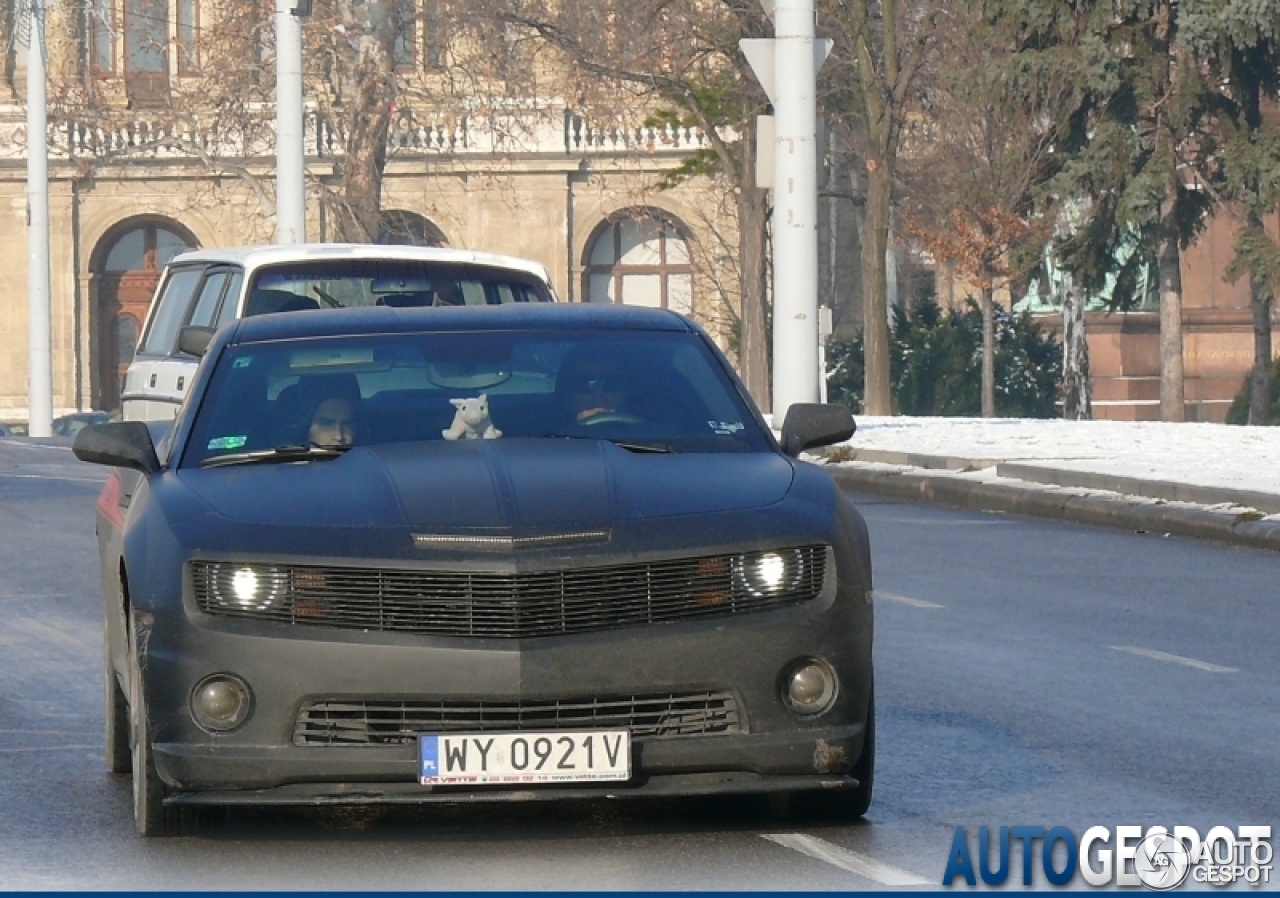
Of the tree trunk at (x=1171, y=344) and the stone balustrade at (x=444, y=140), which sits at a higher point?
the stone balustrade at (x=444, y=140)

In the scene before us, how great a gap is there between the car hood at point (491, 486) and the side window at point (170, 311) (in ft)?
34.9

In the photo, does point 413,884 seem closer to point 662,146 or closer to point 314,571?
point 314,571

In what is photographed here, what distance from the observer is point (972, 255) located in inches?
1884

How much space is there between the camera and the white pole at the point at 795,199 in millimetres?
29062

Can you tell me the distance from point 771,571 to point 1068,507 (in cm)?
1339

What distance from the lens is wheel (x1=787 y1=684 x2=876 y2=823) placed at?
8.27 meters

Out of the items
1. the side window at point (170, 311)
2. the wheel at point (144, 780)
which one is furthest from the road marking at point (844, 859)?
the side window at point (170, 311)

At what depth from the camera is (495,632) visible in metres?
7.74

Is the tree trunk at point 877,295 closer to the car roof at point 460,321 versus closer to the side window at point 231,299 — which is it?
the side window at point 231,299

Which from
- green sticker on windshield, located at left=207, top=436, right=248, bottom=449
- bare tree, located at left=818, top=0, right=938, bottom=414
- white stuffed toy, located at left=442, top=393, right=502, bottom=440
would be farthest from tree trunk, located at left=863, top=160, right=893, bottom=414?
green sticker on windshield, located at left=207, top=436, right=248, bottom=449

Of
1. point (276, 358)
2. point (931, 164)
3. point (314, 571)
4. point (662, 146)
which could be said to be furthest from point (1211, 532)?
point (662, 146)

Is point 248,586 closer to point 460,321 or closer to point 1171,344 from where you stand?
point 460,321

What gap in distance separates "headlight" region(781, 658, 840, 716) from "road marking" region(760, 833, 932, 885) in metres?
0.37

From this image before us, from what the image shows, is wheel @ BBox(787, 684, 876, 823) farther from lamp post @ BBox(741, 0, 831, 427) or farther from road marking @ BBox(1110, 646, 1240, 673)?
lamp post @ BBox(741, 0, 831, 427)
